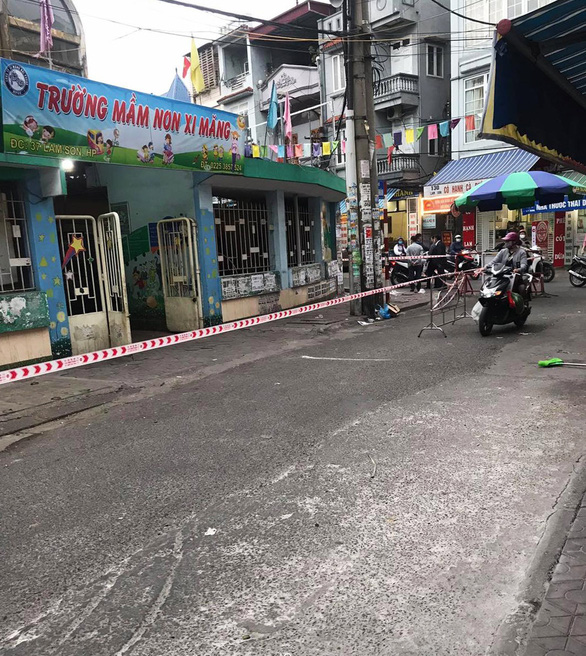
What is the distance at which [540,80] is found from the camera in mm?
4594

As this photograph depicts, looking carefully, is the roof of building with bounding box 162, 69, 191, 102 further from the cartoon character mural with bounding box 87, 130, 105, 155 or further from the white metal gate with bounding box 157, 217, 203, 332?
the cartoon character mural with bounding box 87, 130, 105, 155

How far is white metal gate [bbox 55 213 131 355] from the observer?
10055 mm

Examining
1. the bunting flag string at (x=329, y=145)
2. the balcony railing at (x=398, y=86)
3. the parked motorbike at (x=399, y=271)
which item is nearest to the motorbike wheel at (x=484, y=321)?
the bunting flag string at (x=329, y=145)

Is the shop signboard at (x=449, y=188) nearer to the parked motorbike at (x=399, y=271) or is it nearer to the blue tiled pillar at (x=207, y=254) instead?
the parked motorbike at (x=399, y=271)

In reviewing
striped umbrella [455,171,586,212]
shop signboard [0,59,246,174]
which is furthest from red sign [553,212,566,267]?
shop signboard [0,59,246,174]

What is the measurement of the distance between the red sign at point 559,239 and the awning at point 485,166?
269 centimetres

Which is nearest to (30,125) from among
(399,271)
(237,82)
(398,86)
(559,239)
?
(399,271)

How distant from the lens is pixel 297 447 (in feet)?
16.3

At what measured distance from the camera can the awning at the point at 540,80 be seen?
12.5 ft

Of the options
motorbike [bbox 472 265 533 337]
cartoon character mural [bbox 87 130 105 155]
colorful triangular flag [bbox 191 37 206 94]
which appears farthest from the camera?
colorful triangular flag [bbox 191 37 206 94]

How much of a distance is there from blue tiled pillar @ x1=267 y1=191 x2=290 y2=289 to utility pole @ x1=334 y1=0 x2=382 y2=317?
239 cm

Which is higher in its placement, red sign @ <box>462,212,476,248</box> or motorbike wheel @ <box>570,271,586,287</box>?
red sign @ <box>462,212,476,248</box>

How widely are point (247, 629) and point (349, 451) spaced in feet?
7.69

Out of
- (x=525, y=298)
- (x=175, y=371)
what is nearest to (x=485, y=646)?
(x=175, y=371)
